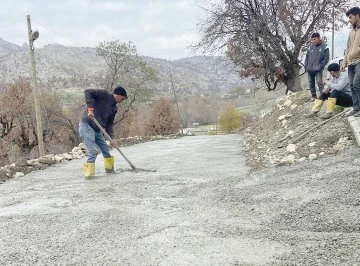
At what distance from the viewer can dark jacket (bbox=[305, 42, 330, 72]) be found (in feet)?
29.5

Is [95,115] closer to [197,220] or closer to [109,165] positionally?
[109,165]

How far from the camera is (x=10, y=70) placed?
11719 centimetres

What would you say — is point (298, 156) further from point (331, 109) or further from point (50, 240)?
point (50, 240)

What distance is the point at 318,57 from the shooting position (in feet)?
29.6

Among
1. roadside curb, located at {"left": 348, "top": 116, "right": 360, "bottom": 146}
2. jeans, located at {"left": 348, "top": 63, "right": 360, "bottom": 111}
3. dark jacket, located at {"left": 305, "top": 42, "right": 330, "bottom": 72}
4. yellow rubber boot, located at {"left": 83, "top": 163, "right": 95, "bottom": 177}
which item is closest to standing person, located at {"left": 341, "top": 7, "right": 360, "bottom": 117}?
jeans, located at {"left": 348, "top": 63, "right": 360, "bottom": 111}

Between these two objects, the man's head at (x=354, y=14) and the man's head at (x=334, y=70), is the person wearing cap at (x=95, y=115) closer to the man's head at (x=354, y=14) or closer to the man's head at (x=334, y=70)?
the man's head at (x=354, y=14)

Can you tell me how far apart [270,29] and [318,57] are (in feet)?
21.7

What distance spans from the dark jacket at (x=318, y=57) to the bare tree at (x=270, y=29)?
20.1ft

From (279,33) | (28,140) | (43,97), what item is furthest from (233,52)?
(43,97)

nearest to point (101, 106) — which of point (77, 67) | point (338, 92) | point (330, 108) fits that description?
point (330, 108)

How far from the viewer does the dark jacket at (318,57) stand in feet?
29.5

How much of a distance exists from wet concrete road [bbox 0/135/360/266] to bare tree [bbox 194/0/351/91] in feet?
34.3

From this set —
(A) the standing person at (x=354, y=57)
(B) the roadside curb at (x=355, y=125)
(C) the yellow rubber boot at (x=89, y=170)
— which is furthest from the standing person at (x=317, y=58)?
(C) the yellow rubber boot at (x=89, y=170)

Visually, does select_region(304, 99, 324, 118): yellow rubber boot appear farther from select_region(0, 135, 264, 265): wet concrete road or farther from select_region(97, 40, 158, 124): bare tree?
select_region(97, 40, 158, 124): bare tree
